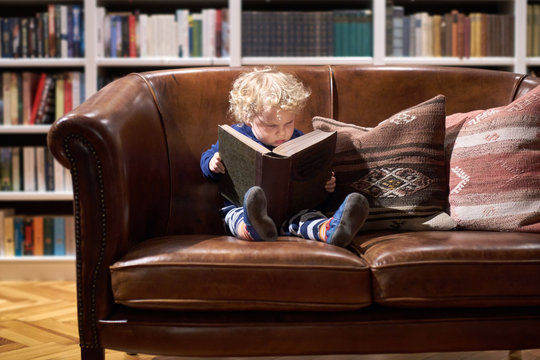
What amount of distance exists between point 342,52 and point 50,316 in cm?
164

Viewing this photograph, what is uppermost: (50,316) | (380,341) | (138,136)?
(138,136)

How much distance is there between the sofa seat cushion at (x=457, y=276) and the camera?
112cm

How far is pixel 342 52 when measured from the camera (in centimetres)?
259

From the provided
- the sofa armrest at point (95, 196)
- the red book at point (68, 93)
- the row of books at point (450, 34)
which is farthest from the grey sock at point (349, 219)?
the red book at point (68, 93)

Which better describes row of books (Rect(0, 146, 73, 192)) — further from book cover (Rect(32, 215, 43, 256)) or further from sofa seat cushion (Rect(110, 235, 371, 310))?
sofa seat cushion (Rect(110, 235, 371, 310))

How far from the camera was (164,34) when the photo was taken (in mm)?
2586

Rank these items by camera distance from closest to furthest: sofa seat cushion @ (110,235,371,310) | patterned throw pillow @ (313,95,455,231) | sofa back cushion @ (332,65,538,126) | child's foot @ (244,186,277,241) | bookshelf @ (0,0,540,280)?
sofa seat cushion @ (110,235,371,310) < child's foot @ (244,186,277,241) < patterned throw pillow @ (313,95,455,231) < sofa back cushion @ (332,65,538,126) < bookshelf @ (0,0,540,280)

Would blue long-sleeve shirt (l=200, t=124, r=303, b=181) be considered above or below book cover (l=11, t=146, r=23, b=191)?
above

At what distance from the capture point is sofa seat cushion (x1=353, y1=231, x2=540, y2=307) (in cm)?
112

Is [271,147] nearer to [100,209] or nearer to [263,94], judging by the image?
[263,94]

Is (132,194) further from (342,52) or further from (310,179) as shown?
(342,52)

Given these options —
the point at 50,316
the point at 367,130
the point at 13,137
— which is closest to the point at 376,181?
the point at 367,130

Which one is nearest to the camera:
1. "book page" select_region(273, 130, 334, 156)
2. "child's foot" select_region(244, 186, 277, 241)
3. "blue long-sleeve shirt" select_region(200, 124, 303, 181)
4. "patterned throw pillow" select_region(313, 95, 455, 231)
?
"child's foot" select_region(244, 186, 277, 241)

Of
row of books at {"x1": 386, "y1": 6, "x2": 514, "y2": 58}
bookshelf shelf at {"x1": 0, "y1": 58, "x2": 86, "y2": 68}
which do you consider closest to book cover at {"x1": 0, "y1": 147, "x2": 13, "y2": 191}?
bookshelf shelf at {"x1": 0, "y1": 58, "x2": 86, "y2": 68}
